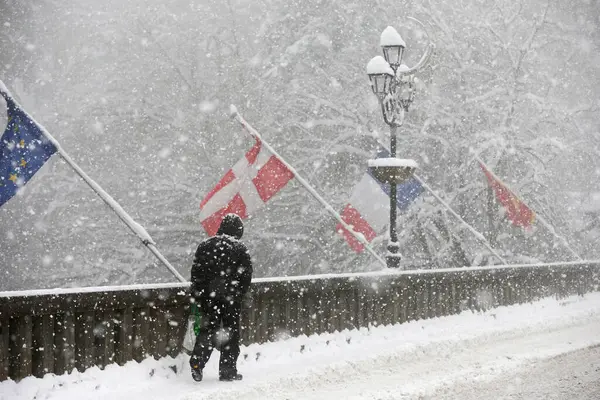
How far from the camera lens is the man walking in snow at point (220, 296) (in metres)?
8.30

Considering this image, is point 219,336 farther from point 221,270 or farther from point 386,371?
point 386,371

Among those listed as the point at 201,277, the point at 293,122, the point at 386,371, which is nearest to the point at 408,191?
the point at 386,371

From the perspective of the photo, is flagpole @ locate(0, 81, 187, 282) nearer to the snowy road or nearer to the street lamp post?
the snowy road

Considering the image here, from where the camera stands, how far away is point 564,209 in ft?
80.1

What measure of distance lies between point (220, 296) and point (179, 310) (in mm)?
878

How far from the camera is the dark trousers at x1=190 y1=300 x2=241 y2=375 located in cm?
829

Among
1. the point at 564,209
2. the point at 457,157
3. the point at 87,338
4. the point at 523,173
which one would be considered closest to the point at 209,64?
the point at 457,157

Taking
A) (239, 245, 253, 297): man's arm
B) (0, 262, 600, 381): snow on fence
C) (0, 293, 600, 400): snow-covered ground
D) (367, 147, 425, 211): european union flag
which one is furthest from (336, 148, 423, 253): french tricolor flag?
(239, 245, 253, 297): man's arm

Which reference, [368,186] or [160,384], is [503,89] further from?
[160,384]

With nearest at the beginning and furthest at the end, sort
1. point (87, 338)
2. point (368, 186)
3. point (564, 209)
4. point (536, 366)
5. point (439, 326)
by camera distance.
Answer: point (87, 338), point (536, 366), point (439, 326), point (368, 186), point (564, 209)

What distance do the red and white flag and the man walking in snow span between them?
12.1 ft

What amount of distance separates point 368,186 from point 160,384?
24.7 ft

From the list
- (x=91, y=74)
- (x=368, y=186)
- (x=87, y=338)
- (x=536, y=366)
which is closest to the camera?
(x=87, y=338)

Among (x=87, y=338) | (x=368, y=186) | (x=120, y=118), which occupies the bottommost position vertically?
(x=87, y=338)
